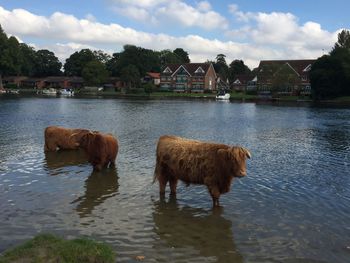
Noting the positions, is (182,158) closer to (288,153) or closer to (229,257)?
(229,257)

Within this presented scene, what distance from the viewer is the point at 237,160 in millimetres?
11086

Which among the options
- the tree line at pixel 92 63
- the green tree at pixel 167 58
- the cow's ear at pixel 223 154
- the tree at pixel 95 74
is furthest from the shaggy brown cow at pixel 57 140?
the green tree at pixel 167 58

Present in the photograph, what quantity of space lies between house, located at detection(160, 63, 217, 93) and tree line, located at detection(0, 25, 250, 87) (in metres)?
11.6

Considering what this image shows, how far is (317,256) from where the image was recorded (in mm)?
8953

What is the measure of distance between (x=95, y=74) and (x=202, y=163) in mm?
149626

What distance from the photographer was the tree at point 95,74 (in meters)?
155

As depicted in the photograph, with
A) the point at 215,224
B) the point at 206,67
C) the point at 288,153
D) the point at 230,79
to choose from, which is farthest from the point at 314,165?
the point at 230,79

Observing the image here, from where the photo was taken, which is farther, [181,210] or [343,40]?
[343,40]

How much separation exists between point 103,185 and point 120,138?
13317 mm

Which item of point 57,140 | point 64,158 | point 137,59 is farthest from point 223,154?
point 137,59

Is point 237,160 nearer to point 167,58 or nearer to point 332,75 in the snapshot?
point 332,75

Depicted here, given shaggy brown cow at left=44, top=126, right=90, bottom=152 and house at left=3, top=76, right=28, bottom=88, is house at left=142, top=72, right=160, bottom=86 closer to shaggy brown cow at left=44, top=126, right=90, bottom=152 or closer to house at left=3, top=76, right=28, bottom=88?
house at left=3, top=76, right=28, bottom=88

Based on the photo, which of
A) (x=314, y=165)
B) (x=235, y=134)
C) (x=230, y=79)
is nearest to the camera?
(x=314, y=165)

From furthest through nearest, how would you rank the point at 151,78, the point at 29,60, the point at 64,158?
1. the point at 29,60
2. the point at 151,78
3. the point at 64,158
